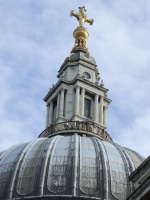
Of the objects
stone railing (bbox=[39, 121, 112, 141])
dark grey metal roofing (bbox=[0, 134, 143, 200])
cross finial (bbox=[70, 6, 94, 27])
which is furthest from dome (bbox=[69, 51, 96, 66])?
dark grey metal roofing (bbox=[0, 134, 143, 200])

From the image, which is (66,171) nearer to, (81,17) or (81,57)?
(81,57)

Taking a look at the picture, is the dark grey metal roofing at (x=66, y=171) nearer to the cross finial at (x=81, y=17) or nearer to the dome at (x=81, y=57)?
the dome at (x=81, y=57)

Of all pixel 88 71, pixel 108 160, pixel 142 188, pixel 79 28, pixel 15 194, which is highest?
pixel 79 28

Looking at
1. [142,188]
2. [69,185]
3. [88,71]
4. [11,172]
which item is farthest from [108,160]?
[142,188]

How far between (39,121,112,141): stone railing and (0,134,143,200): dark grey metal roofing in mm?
4916

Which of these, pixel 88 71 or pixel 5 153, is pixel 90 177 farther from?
pixel 88 71

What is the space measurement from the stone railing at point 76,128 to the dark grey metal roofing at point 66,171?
4.92m

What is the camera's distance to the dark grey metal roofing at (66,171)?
41.2 meters

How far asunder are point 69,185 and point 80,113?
13.8m

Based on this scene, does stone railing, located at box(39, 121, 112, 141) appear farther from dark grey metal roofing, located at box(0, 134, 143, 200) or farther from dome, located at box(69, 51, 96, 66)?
dome, located at box(69, 51, 96, 66)

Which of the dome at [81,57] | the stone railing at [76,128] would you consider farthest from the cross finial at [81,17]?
the stone railing at [76,128]

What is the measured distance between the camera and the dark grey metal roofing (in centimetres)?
4125

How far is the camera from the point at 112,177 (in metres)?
42.5

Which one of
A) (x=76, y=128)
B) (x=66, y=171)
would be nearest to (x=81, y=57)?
(x=76, y=128)
